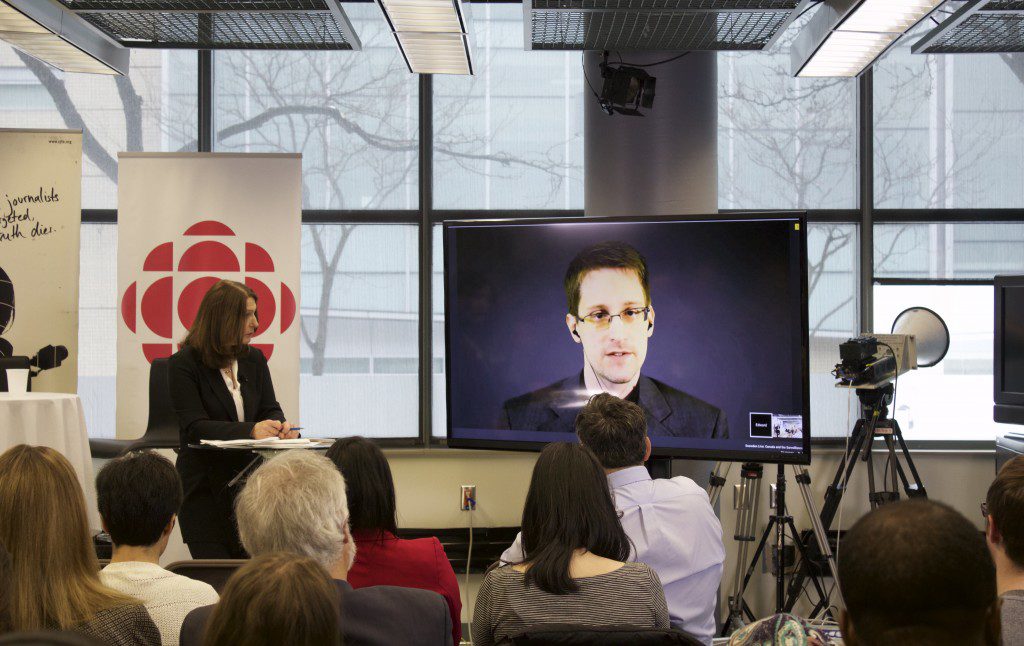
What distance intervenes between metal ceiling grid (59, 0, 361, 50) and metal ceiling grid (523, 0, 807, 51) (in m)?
0.86

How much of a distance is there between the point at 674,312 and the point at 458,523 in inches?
75.2

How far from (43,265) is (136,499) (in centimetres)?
328

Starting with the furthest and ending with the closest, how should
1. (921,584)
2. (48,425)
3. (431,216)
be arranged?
1. (431,216)
2. (48,425)
3. (921,584)

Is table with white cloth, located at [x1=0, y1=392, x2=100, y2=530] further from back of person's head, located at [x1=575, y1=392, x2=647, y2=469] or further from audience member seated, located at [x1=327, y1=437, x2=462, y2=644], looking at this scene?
back of person's head, located at [x1=575, y1=392, x2=647, y2=469]

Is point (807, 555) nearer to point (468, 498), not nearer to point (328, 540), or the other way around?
point (468, 498)

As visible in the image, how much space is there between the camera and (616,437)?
263 cm

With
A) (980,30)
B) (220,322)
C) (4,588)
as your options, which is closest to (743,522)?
(980,30)

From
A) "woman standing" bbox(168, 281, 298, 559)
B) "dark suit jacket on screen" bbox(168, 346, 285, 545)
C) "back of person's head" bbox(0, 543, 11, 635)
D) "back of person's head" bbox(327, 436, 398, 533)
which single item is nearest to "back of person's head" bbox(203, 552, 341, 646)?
"back of person's head" bbox(0, 543, 11, 635)

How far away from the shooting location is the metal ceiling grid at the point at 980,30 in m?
3.73

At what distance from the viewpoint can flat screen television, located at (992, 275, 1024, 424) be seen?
14.6ft

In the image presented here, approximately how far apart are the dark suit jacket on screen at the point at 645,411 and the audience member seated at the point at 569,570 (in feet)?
5.78

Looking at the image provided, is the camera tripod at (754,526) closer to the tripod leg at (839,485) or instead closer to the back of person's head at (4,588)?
the tripod leg at (839,485)

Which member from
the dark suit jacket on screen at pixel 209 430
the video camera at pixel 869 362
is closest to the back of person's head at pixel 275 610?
the dark suit jacket on screen at pixel 209 430

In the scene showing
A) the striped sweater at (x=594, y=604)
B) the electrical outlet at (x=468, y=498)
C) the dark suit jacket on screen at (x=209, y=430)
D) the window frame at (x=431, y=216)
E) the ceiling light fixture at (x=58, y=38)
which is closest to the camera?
the striped sweater at (x=594, y=604)
